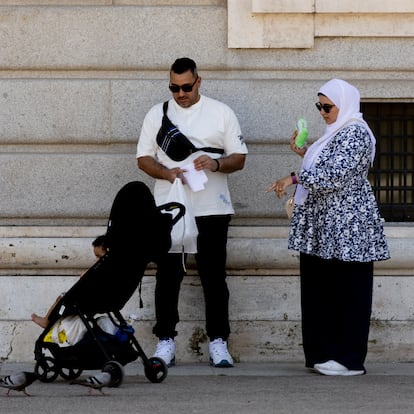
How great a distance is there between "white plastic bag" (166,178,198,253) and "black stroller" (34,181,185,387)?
43 centimetres

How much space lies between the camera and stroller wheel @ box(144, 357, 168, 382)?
8195mm

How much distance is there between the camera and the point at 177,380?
333 inches

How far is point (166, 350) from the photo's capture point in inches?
355

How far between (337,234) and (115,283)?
1419mm

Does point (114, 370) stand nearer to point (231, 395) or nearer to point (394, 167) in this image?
point (231, 395)

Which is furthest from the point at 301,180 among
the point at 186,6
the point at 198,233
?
the point at 186,6

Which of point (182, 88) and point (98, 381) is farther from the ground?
point (182, 88)

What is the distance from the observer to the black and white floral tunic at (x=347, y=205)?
8.38 meters

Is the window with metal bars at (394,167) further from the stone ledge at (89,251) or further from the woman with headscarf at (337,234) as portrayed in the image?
the woman with headscarf at (337,234)

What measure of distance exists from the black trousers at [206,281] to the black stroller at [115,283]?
3.02ft

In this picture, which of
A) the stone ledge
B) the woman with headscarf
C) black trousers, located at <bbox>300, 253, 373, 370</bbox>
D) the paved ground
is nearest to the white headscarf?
the woman with headscarf

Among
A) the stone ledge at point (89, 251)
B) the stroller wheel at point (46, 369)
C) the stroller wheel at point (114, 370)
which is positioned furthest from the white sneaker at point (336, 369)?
the stroller wheel at point (46, 369)

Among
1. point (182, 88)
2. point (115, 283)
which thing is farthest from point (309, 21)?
point (115, 283)

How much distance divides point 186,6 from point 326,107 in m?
1.53
